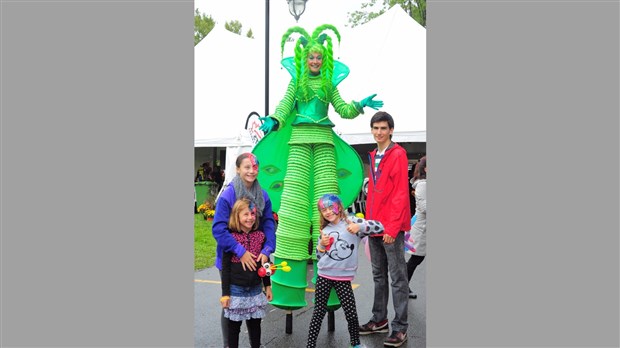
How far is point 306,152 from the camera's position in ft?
13.8

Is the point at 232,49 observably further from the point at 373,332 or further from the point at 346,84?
the point at 373,332

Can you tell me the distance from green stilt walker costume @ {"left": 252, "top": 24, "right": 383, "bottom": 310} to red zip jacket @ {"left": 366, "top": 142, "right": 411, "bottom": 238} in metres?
0.43

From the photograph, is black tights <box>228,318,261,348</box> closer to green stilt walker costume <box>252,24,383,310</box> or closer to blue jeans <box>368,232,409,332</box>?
green stilt walker costume <box>252,24,383,310</box>

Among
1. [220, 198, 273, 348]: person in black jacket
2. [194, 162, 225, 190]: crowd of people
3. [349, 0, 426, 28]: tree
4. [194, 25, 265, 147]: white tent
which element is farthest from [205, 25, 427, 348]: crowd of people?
[349, 0, 426, 28]: tree

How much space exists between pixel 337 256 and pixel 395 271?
23.6 inches

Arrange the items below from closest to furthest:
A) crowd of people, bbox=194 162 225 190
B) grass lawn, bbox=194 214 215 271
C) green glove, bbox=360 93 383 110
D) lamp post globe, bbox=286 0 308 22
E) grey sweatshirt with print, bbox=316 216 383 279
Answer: grey sweatshirt with print, bbox=316 216 383 279 < green glove, bbox=360 93 383 110 < lamp post globe, bbox=286 0 308 22 < grass lawn, bbox=194 214 215 271 < crowd of people, bbox=194 162 225 190

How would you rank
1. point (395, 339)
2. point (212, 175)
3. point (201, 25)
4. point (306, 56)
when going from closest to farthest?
point (395, 339) < point (306, 56) < point (212, 175) < point (201, 25)

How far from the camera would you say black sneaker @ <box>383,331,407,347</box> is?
3.90 metres

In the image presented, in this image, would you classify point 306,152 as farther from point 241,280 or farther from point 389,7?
point 389,7

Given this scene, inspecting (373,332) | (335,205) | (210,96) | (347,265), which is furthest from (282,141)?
(210,96)

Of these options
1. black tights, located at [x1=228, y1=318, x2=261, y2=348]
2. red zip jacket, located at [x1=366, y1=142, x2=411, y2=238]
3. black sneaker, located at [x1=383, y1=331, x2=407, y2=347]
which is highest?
red zip jacket, located at [x1=366, y1=142, x2=411, y2=238]

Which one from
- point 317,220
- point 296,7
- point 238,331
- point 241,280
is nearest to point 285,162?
point 317,220

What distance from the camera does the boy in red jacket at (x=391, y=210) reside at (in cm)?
379

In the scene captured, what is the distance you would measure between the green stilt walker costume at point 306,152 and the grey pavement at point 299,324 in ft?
0.94
